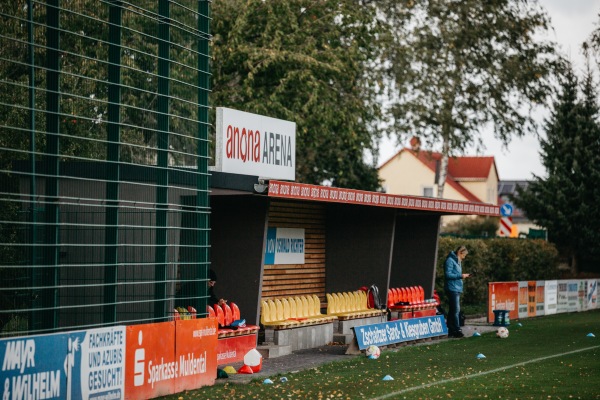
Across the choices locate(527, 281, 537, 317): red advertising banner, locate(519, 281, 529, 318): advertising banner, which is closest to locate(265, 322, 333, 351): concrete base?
locate(519, 281, 529, 318): advertising banner

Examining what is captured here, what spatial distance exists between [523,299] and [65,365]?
64.2ft

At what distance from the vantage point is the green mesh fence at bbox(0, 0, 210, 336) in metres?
11.2

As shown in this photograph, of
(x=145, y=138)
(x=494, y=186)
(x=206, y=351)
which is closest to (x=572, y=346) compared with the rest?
(x=206, y=351)

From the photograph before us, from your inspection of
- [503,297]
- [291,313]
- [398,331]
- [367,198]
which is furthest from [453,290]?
[503,297]

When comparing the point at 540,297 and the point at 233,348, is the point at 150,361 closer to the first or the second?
the point at 233,348

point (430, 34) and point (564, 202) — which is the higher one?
point (430, 34)

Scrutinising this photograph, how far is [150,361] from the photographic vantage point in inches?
510

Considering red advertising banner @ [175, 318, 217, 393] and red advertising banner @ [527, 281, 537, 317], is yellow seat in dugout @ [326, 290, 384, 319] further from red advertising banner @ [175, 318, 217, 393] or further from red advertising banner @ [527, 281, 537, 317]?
red advertising banner @ [527, 281, 537, 317]

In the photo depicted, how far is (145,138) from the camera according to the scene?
44.1 feet

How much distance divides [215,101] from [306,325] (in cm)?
1373

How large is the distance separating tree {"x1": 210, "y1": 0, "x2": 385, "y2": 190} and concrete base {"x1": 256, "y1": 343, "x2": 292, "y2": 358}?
12.9 m

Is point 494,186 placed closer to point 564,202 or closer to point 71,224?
point 564,202

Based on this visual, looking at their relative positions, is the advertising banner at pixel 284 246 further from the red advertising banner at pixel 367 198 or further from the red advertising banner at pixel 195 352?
the red advertising banner at pixel 195 352

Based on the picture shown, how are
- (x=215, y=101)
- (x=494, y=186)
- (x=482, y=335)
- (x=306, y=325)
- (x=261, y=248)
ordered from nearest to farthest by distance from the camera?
(x=261, y=248), (x=306, y=325), (x=482, y=335), (x=215, y=101), (x=494, y=186)
